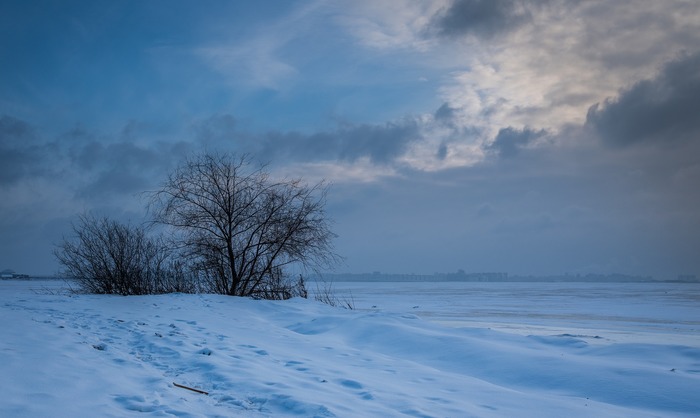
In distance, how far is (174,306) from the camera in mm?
12859

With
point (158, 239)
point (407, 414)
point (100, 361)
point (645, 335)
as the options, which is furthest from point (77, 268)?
point (645, 335)

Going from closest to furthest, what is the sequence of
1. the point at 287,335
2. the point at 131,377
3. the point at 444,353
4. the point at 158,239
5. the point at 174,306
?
the point at 131,377 → the point at 444,353 → the point at 287,335 → the point at 174,306 → the point at 158,239

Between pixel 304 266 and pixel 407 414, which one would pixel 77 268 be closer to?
pixel 304 266

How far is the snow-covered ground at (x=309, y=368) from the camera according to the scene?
4699mm

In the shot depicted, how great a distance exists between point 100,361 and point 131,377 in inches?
33.4

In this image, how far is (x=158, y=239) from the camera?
17.1 meters

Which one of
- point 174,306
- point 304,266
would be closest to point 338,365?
point 174,306

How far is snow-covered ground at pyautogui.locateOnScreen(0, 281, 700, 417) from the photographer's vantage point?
4699mm

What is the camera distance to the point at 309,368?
690 cm

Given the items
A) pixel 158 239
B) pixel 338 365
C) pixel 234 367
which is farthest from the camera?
pixel 158 239

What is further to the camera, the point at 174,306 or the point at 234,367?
the point at 174,306

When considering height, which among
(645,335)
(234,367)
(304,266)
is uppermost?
(304,266)

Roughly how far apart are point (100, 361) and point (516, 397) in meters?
4.96

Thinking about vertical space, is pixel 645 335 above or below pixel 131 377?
below
